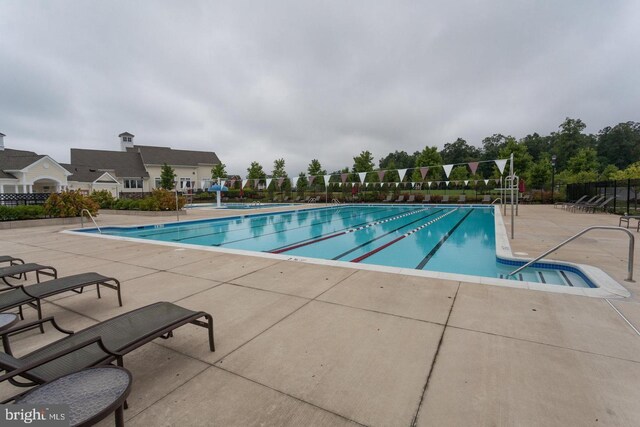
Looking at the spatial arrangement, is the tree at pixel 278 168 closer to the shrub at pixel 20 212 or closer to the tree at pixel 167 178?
the tree at pixel 167 178

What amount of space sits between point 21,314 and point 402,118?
24.5 meters

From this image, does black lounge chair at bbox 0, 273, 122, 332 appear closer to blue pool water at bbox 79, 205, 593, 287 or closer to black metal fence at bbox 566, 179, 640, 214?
blue pool water at bbox 79, 205, 593, 287

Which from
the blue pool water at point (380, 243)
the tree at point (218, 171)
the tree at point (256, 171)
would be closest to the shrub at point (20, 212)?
the blue pool water at point (380, 243)

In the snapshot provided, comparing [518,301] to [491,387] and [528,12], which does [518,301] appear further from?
[528,12]

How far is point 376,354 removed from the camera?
90.5 inches

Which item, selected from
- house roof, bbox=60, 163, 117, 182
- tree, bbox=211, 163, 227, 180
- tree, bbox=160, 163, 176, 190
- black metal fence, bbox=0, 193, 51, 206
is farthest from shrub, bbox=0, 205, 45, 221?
tree, bbox=211, 163, 227, 180

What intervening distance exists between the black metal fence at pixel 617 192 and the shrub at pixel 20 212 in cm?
2462

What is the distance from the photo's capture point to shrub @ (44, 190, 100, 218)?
39.6 ft

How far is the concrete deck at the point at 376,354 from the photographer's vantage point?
66.9 inches

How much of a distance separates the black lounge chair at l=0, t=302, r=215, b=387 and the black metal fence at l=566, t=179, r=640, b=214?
54.9 ft

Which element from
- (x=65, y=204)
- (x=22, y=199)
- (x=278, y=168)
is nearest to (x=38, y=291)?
(x=65, y=204)

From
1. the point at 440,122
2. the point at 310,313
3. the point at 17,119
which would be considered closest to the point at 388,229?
the point at 310,313

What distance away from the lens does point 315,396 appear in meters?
1.83

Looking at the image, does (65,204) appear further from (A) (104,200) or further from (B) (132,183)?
(B) (132,183)
